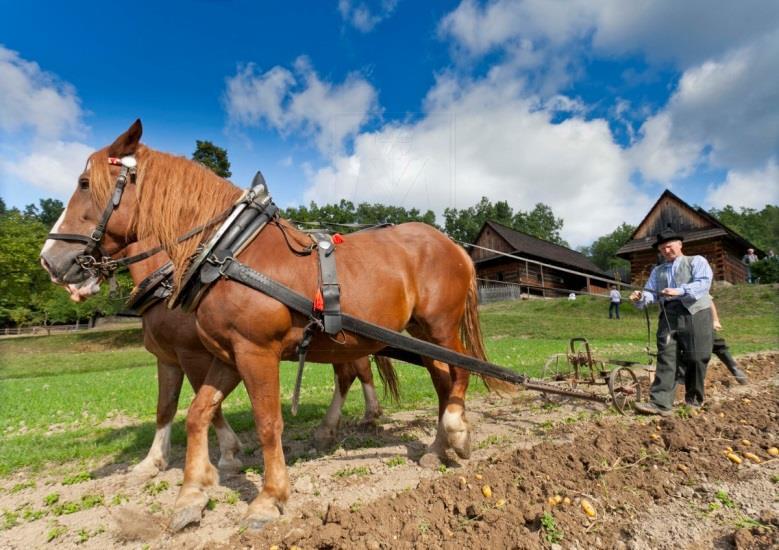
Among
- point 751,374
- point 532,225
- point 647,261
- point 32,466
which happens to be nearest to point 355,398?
point 32,466

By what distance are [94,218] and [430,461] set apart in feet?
10.9

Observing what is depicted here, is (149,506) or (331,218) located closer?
(149,506)

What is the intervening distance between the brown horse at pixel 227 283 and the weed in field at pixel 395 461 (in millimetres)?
1141

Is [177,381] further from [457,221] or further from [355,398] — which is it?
[457,221]

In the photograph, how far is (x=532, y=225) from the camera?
270 feet

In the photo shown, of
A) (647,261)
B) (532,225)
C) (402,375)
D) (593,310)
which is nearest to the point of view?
(402,375)

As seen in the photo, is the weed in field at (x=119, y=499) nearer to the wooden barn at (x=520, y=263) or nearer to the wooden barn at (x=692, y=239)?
the wooden barn at (x=692, y=239)

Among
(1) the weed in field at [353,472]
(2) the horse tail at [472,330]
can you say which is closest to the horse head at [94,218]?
(1) the weed in field at [353,472]

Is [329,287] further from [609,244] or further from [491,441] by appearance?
[609,244]

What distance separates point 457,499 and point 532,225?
8480cm

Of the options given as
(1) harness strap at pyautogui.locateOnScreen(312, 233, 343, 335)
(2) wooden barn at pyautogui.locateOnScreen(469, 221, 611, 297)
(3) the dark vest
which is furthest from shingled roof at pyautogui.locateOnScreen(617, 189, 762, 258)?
(1) harness strap at pyautogui.locateOnScreen(312, 233, 343, 335)

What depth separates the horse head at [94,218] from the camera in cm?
294

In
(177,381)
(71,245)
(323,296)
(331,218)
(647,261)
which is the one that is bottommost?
(177,381)

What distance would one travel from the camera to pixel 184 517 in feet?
9.05
